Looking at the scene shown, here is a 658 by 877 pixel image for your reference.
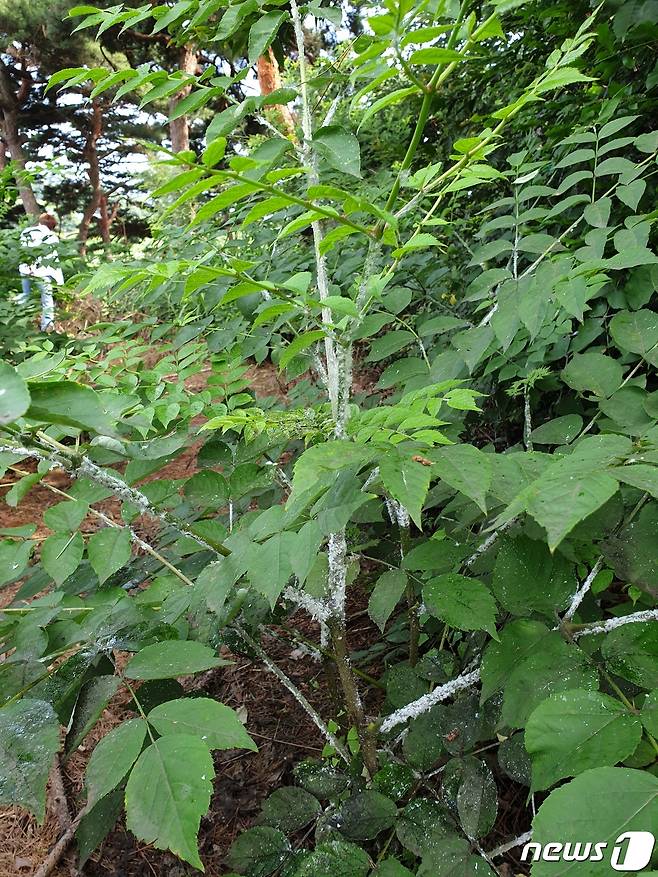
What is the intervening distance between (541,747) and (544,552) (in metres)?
0.35

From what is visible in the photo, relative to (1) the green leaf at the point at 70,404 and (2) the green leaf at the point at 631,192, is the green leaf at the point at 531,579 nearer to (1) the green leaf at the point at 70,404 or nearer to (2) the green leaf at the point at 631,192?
(1) the green leaf at the point at 70,404

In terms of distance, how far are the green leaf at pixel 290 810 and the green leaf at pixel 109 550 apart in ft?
2.24

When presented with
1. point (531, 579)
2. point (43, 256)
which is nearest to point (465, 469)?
point (531, 579)

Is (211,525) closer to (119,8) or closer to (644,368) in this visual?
(119,8)

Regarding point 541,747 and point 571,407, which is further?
point 571,407

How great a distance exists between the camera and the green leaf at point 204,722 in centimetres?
86

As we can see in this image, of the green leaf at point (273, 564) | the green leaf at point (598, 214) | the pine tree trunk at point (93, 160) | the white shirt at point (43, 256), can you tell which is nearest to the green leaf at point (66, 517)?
the green leaf at point (273, 564)

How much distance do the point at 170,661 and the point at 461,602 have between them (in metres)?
0.53

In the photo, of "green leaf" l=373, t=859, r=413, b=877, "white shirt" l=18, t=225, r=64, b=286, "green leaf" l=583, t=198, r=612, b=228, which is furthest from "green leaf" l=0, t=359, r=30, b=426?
"white shirt" l=18, t=225, r=64, b=286

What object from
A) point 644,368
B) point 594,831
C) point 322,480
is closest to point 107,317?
point 644,368

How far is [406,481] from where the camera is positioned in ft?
2.48

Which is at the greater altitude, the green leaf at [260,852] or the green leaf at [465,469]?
the green leaf at [465,469]

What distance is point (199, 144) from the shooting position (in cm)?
1516

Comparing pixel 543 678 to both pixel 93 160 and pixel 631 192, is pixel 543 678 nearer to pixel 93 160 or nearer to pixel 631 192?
pixel 631 192
